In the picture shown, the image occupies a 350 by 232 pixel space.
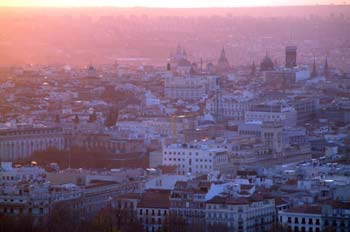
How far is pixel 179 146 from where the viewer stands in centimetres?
3444

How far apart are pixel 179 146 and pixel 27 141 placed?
211 inches

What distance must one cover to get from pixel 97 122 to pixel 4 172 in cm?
1320

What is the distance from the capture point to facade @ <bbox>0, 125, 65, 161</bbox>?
37.7 meters

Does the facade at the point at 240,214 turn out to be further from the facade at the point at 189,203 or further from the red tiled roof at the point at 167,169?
the red tiled roof at the point at 167,169

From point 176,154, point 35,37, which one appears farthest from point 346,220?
point 35,37

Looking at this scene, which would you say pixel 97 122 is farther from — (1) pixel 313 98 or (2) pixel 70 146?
(1) pixel 313 98

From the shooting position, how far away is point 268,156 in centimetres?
3475

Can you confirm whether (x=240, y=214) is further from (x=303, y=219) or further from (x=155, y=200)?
(x=155, y=200)

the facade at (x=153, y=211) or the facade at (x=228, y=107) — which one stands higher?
the facade at (x=153, y=211)

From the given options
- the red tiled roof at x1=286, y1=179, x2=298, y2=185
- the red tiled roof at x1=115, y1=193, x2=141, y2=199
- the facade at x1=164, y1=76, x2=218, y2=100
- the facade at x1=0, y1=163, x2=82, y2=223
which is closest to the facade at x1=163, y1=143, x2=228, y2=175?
the red tiled roof at x1=286, y1=179, x2=298, y2=185

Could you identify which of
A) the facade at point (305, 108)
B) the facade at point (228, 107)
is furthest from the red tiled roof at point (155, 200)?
the facade at point (228, 107)

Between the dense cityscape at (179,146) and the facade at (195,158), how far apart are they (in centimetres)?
4

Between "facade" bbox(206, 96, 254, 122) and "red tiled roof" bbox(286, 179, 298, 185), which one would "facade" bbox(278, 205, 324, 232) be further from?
"facade" bbox(206, 96, 254, 122)

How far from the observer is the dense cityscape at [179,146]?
26484 millimetres
